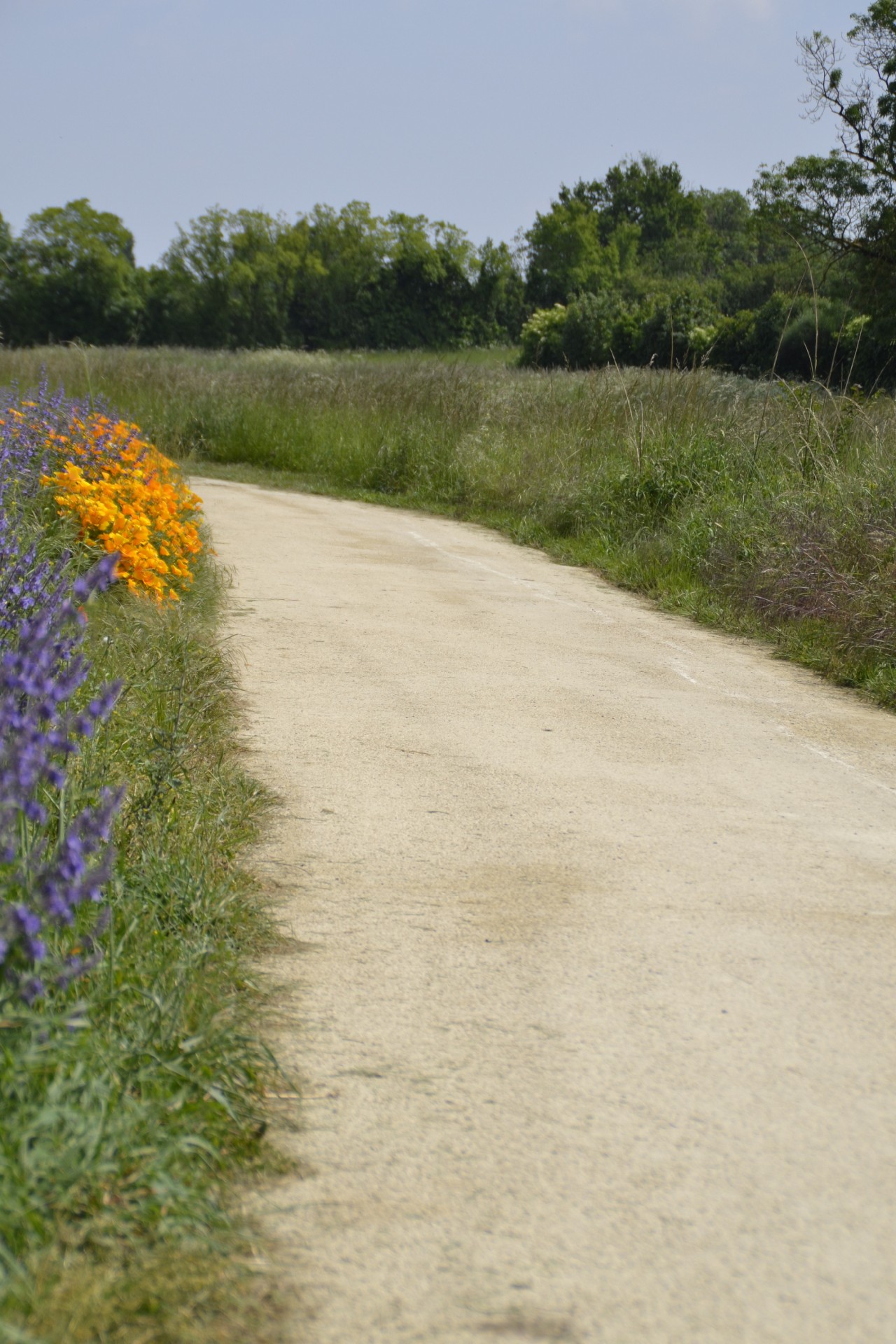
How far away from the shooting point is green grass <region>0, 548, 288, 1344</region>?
1618 mm

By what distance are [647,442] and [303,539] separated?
3379 mm

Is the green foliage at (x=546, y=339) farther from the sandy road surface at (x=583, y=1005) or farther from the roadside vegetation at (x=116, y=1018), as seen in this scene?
the roadside vegetation at (x=116, y=1018)

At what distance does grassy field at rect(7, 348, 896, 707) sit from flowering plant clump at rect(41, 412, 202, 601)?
3.64 feet

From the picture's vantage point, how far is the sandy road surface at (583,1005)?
1.82 metres

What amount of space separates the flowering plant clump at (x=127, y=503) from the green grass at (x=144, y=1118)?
263cm

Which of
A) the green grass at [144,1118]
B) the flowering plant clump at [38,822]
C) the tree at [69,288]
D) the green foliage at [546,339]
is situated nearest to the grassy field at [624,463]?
the green grass at [144,1118]

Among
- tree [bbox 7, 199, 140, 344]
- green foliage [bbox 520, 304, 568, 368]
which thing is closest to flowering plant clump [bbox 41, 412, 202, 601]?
green foliage [bbox 520, 304, 568, 368]

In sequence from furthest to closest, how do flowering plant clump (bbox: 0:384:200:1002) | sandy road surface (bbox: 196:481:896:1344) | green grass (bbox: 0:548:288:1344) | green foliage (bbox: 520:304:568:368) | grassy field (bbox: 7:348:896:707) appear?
green foliage (bbox: 520:304:568:368), grassy field (bbox: 7:348:896:707), flowering plant clump (bbox: 0:384:200:1002), sandy road surface (bbox: 196:481:896:1344), green grass (bbox: 0:548:288:1344)

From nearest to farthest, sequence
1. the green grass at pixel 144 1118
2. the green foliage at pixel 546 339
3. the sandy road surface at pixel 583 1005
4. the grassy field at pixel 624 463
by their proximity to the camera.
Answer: the green grass at pixel 144 1118 < the sandy road surface at pixel 583 1005 < the grassy field at pixel 624 463 < the green foliage at pixel 546 339

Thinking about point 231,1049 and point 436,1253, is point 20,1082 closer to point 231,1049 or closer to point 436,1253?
point 231,1049

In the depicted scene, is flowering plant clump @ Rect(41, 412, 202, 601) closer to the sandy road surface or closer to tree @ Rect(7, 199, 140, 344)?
the sandy road surface

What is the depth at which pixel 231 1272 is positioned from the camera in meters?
1.75

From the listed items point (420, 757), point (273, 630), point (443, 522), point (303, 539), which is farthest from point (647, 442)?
point (420, 757)

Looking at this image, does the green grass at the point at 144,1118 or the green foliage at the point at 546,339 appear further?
the green foliage at the point at 546,339
